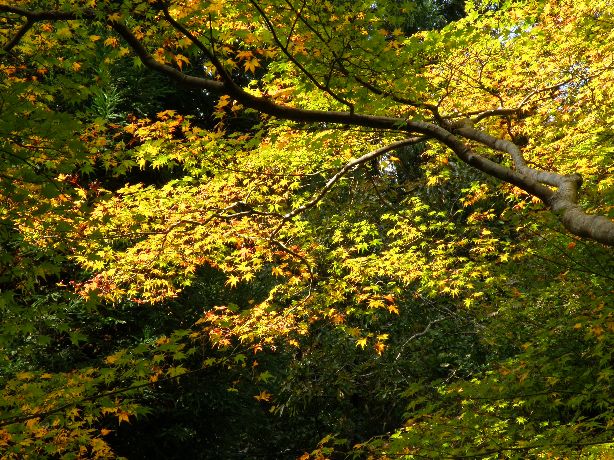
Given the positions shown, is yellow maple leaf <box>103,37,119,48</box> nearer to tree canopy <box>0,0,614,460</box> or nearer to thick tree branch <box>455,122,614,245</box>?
tree canopy <box>0,0,614,460</box>

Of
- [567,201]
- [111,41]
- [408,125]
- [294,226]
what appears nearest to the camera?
[567,201]

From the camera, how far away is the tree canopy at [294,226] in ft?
12.6

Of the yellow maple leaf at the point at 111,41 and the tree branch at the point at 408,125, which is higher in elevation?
the yellow maple leaf at the point at 111,41

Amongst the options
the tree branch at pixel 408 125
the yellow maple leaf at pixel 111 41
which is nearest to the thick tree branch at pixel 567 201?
the tree branch at pixel 408 125

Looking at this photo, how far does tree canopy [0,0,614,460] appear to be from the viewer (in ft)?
12.6

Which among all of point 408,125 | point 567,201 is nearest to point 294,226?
point 408,125

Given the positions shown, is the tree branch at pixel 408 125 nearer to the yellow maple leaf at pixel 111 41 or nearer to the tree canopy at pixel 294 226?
the tree canopy at pixel 294 226

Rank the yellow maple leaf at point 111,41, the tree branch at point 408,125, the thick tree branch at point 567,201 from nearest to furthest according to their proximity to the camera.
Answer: the thick tree branch at point 567,201 → the tree branch at point 408,125 → the yellow maple leaf at point 111,41

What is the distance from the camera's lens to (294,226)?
285 inches

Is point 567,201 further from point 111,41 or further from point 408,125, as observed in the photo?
point 111,41

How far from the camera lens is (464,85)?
6.49 m

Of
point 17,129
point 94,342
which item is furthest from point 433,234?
point 17,129

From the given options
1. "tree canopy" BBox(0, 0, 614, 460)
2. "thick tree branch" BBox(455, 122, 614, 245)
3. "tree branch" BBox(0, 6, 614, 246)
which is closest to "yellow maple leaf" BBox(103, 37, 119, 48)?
"tree canopy" BBox(0, 0, 614, 460)

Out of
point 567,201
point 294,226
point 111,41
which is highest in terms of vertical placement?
point 111,41
